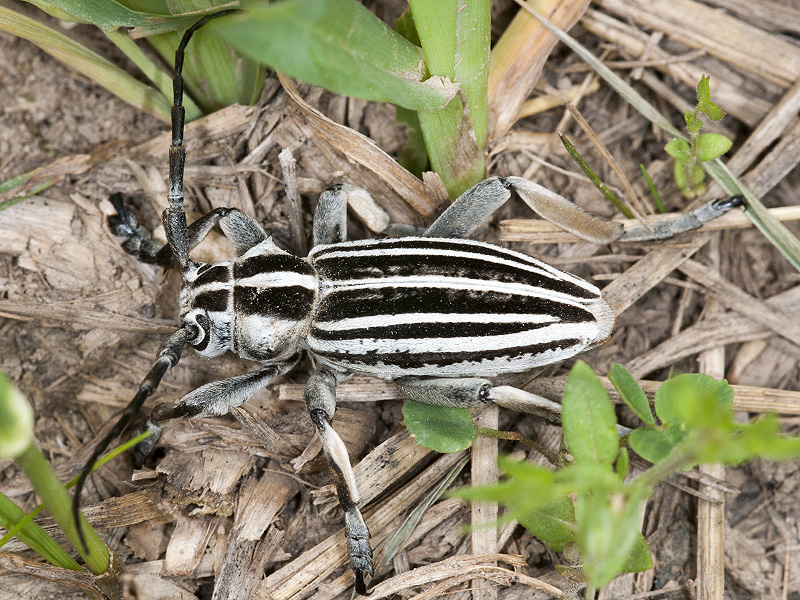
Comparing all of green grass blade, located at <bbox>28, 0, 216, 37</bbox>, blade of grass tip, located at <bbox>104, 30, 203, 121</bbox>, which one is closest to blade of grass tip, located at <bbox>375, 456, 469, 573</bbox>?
blade of grass tip, located at <bbox>104, 30, 203, 121</bbox>

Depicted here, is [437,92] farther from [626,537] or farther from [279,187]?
[626,537]

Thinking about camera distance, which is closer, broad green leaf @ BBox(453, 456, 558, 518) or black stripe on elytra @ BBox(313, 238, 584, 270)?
broad green leaf @ BBox(453, 456, 558, 518)

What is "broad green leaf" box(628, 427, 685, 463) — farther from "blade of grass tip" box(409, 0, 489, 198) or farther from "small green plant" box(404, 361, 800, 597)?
"blade of grass tip" box(409, 0, 489, 198)

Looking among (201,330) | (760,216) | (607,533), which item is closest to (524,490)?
(607,533)

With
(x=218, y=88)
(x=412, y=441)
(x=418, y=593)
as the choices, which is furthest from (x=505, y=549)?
(x=218, y=88)

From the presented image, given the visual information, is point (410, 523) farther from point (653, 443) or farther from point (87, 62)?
point (87, 62)

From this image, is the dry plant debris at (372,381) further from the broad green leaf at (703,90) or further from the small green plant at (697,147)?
the broad green leaf at (703,90)

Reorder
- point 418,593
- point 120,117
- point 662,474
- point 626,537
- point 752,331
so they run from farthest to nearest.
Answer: point 120,117
point 752,331
point 418,593
point 662,474
point 626,537

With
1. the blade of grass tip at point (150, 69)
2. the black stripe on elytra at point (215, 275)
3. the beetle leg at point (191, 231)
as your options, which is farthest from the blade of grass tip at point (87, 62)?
the black stripe on elytra at point (215, 275)
